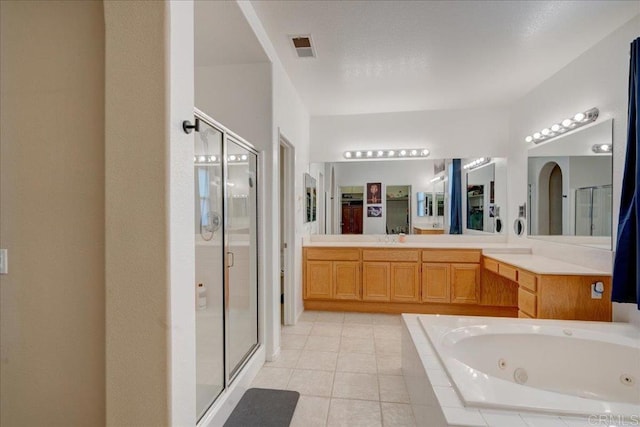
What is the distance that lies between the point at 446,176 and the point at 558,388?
2681mm

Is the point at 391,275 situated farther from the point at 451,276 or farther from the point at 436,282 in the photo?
the point at 451,276

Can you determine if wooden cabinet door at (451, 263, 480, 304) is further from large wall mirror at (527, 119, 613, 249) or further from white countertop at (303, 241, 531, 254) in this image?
large wall mirror at (527, 119, 613, 249)

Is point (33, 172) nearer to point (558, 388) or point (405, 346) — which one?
point (405, 346)

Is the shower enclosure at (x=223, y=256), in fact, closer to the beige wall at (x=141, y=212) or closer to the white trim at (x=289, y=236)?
the beige wall at (x=141, y=212)

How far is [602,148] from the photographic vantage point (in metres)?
2.43

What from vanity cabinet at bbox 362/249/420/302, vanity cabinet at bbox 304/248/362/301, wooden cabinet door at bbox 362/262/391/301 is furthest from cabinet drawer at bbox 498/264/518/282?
vanity cabinet at bbox 304/248/362/301

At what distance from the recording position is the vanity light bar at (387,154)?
406 centimetres

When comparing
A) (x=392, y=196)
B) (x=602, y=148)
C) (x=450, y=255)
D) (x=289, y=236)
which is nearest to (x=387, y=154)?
(x=392, y=196)

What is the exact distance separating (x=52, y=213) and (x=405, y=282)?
130 inches

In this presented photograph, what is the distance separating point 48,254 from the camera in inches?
49.7

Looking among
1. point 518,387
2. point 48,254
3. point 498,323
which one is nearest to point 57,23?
point 48,254

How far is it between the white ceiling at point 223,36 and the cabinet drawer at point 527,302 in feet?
9.75

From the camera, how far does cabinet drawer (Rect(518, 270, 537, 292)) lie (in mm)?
2479

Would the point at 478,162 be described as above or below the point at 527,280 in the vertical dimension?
above
